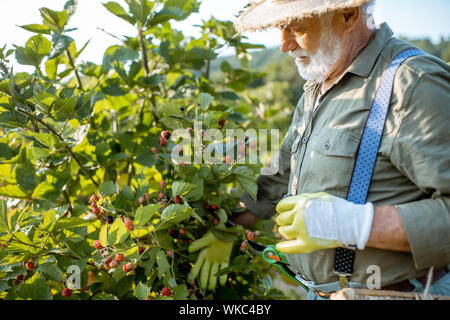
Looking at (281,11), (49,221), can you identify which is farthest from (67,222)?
(281,11)

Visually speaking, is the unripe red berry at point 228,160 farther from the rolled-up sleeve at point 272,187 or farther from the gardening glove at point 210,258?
the gardening glove at point 210,258

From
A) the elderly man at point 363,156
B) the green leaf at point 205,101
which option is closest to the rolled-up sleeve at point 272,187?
the elderly man at point 363,156

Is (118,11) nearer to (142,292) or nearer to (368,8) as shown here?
(368,8)

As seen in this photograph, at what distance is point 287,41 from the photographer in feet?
4.12

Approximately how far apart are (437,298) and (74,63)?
5.60 ft

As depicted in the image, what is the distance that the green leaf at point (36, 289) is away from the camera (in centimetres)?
128

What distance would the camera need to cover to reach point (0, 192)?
1.60m

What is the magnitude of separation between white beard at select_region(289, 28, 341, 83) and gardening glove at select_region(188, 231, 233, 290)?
2.52 feet

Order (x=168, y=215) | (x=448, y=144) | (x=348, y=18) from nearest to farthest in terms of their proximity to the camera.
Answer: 1. (x=448, y=144)
2. (x=348, y=18)
3. (x=168, y=215)

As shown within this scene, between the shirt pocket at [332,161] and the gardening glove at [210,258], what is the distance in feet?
1.96

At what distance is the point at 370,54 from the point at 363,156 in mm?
315

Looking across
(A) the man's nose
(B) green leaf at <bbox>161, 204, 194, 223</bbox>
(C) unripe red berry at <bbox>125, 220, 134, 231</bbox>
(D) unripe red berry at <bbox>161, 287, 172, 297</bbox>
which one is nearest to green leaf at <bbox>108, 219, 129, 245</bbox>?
(C) unripe red berry at <bbox>125, 220, 134, 231</bbox>

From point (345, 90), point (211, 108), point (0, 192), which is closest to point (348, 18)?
point (345, 90)

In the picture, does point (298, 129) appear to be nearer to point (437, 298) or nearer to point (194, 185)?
point (194, 185)
